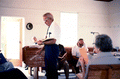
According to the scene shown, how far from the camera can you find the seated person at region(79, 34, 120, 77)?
1.78 meters

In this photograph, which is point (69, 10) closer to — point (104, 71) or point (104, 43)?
point (104, 43)

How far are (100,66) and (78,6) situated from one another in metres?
5.51

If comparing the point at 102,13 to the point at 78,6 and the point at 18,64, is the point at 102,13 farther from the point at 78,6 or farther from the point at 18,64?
the point at 18,64

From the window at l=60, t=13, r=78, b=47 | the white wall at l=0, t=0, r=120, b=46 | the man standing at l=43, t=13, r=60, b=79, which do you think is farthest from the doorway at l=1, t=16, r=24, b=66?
the man standing at l=43, t=13, r=60, b=79

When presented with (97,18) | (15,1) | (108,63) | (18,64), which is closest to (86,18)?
(97,18)

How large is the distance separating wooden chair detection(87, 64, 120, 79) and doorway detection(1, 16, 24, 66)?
5.42 metres

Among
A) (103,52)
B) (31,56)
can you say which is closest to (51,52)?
(103,52)

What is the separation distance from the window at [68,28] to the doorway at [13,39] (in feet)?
6.54

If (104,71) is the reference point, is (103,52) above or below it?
above

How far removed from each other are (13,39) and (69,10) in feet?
9.93

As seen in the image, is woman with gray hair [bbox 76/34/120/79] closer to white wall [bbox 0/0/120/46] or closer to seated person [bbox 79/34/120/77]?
seated person [bbox 79/34/120/77]

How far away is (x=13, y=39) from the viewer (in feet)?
22.2

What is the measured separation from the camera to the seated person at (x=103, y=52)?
178 centimetres

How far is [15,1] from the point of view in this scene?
6.27 metres
